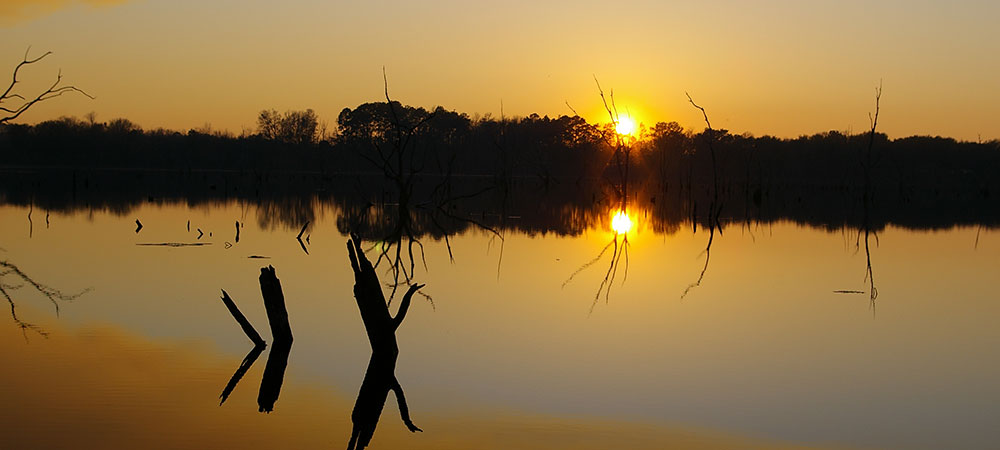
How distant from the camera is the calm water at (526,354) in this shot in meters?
5.82

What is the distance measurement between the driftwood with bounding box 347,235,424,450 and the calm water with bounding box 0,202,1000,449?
10 cm

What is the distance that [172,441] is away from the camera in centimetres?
545

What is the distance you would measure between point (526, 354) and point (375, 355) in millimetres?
1377

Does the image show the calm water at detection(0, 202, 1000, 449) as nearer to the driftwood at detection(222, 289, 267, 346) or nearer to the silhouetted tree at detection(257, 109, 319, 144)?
the driftwood at detection(222, 289, 267, 346)

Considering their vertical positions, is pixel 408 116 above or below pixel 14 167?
above

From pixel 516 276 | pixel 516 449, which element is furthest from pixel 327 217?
pixel 516 449

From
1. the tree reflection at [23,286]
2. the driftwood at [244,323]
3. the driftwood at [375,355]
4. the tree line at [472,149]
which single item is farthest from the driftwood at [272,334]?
the tree line at [472,149]

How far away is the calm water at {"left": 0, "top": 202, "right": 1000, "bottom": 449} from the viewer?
19.1 ft

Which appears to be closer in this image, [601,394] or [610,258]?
[601,394]

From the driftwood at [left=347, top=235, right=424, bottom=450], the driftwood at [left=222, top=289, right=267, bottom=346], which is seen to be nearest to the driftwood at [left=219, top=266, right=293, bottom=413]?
the driftwood at [left=222, top=289, right=267, bottom=346]

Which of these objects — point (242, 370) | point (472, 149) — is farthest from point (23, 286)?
point (472, 149)

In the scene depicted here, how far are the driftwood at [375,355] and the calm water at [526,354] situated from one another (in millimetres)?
102

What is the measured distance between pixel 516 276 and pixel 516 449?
7.60 metres

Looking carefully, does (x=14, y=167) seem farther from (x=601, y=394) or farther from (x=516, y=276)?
(x=601, y=394)
